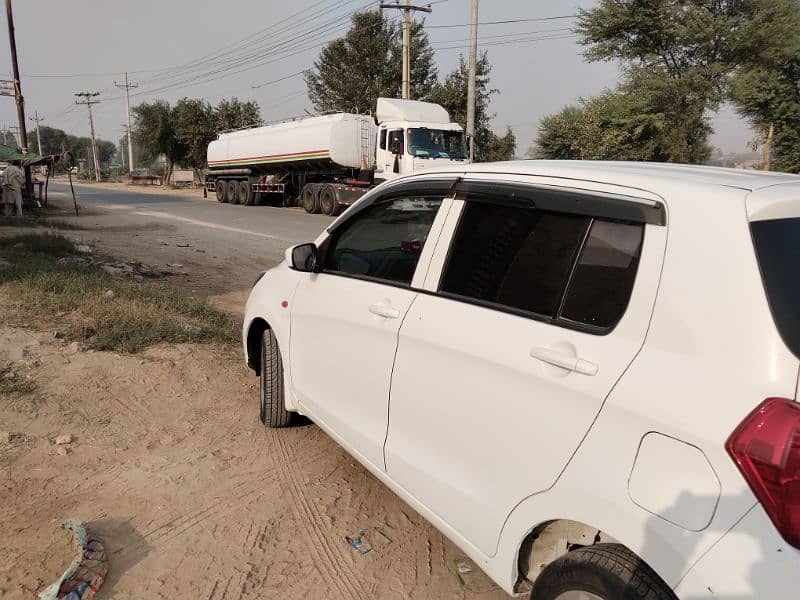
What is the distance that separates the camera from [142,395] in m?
4.28

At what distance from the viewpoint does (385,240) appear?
3.20 meters

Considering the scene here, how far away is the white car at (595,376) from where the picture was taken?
142 centimetres

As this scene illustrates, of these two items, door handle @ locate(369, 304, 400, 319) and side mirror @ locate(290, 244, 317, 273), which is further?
side mirror @ locate(290, 244, 317, 273)

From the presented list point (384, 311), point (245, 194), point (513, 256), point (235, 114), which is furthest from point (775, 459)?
point (235, 114)

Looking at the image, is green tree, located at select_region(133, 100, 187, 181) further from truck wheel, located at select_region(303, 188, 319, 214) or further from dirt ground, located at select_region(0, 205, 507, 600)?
dirt ground, located at select_region(0, 205, 507, 600)

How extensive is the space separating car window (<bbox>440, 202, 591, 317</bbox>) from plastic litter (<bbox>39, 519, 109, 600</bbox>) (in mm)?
1826

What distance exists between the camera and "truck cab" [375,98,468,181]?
63.6ft

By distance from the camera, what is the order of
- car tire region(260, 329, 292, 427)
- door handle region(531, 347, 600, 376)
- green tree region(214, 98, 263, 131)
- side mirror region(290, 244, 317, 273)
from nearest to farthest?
door handle region(531, 347, 600, 376), side mirror region(290, 244, 317, 273), car tire region(260, 329, 292, 427), green tree region(214, 98, 263, 131)

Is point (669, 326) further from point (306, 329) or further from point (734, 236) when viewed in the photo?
point (306, 329)

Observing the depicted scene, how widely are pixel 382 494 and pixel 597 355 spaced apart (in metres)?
1.83

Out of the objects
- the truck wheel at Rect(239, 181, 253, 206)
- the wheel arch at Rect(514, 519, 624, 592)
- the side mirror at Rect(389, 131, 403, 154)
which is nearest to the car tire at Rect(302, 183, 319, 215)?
the side mirror at Rect(389, 131, 403, 154)

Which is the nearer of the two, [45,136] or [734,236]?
[734,236]

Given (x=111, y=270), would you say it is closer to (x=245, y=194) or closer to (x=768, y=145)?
(x=245, y=194)

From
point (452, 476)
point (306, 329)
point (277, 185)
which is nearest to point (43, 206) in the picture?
point (277, 185)
